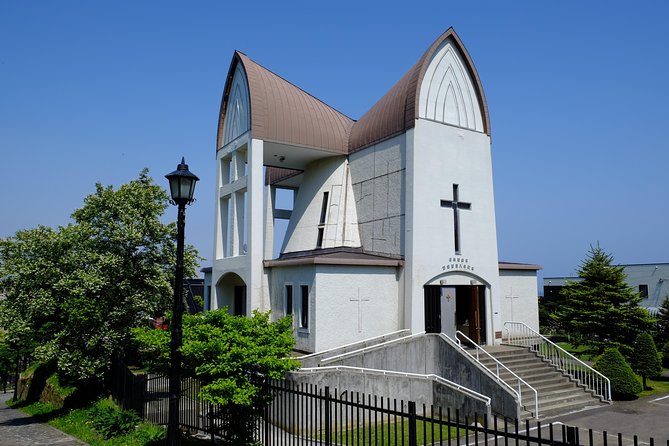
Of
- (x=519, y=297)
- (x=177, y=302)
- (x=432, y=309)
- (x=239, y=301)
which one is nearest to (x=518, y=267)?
(x=519, y=297)

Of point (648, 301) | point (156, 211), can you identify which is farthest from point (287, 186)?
point (648, 301)

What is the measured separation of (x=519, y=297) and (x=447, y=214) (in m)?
5.65

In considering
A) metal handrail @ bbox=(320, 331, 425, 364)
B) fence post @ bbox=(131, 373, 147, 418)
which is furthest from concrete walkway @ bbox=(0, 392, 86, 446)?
metal handrail @ bbox=(320, 331, 425, 364)

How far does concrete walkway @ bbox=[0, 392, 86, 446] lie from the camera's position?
579 inches

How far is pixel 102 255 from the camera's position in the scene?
18.8 metres

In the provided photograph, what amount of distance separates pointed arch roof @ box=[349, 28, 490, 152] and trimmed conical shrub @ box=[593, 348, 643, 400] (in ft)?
33.5

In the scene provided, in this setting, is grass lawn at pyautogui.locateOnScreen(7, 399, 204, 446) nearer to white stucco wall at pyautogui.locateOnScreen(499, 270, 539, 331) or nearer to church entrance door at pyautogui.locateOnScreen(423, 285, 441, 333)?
church entrance door at pyautogui.locateOnScreen(423, 285, 441, 333)

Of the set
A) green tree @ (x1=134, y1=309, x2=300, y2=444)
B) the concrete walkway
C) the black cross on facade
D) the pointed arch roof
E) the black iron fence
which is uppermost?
the pointed arch roof

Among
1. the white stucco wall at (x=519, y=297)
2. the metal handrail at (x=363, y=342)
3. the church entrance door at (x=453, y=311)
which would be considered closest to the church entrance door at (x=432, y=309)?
the church entrance door at (x=453, y=311)

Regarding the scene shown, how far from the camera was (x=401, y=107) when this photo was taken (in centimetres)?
2123

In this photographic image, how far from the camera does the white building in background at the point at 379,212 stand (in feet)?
63.4

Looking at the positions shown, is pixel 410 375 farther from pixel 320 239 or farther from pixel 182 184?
pixel 182 184

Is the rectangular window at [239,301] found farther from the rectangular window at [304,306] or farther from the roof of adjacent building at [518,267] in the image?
the roof of adjacent building at [518,267]

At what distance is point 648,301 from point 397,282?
34.2 meters
